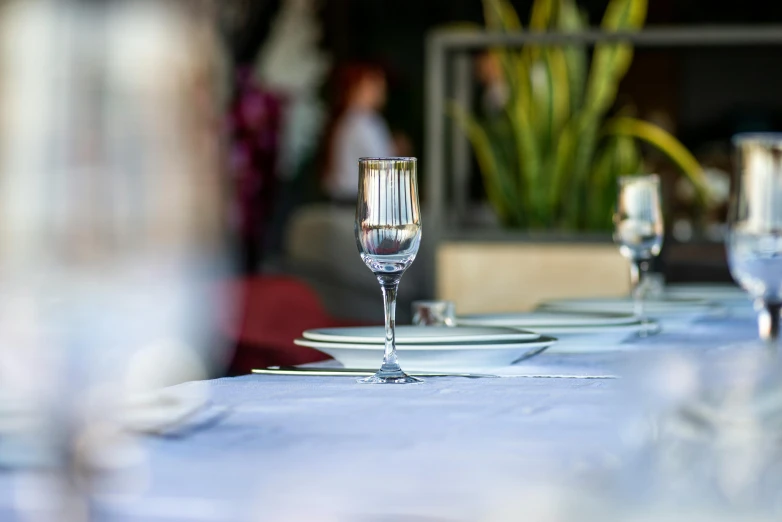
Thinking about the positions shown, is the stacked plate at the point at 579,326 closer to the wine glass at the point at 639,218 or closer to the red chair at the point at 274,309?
the wine glass at the point at 639,218

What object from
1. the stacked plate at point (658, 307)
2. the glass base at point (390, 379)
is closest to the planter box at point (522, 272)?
the stacked plate at point (658, 307)

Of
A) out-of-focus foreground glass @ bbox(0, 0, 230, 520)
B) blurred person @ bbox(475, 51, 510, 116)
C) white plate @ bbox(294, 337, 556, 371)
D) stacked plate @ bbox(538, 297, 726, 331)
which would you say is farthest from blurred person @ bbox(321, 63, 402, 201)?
white plate @ bbox(294, 337, 556, 371)

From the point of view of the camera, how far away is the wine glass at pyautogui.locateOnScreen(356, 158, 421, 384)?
824 mm

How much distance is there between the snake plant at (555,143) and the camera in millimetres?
2807

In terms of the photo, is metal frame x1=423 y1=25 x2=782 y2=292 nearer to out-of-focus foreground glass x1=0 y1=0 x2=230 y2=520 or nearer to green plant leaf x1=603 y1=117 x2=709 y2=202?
green plant leaf x1=603 y1=117 x2=709 y2=202

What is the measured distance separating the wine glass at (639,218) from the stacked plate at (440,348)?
14.8 inches

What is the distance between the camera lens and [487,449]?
506 mm

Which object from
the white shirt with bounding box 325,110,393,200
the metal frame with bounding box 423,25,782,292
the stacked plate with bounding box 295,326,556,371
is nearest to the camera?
the stacked plate with bounding box 295,326,556,371

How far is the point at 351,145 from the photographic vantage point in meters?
6.73

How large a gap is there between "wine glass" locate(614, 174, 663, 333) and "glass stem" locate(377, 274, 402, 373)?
19.8 inches

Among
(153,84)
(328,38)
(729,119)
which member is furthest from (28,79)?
(729,119)

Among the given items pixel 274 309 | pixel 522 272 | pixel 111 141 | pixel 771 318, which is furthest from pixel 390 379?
pixel 111 141

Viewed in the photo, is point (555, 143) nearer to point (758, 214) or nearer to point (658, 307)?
point (658, 307)

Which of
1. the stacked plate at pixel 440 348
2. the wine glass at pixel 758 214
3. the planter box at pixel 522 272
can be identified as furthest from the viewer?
the planter box at pixel 522 272
